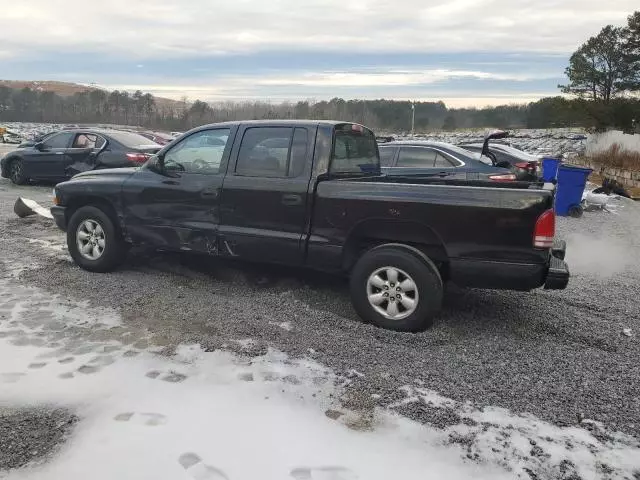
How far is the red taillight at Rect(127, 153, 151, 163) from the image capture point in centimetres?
1215

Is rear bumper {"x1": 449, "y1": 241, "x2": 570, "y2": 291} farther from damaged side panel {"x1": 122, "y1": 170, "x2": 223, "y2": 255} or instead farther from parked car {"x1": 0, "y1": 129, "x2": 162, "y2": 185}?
parked car {"x1": 0, "y1": 129, "x2": 162, "y2": 185}

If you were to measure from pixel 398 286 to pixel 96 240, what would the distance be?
11.9ft

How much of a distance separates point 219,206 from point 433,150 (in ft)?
17.2

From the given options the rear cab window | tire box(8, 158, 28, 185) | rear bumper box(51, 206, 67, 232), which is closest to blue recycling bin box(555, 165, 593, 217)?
the rear cab window

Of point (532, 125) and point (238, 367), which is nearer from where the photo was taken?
point (238, 367)

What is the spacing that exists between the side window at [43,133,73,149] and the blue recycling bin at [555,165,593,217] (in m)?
11.5

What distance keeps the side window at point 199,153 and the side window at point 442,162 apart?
15.9ft

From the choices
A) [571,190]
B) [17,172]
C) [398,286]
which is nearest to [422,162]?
[571,190]

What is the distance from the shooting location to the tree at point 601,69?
33431 millimetres

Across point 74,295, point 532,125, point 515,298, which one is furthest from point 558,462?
point 532,125

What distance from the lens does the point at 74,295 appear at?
5672 millimetres

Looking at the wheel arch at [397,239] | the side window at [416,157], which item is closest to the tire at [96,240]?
the wheel arch at [397,239]

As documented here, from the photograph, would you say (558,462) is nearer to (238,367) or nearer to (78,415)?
(238,367)

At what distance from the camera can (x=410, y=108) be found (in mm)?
55062
